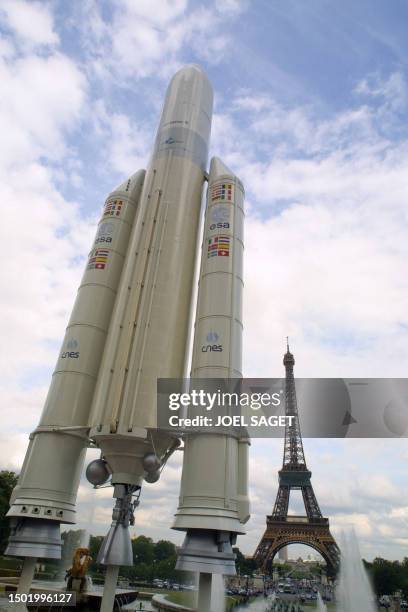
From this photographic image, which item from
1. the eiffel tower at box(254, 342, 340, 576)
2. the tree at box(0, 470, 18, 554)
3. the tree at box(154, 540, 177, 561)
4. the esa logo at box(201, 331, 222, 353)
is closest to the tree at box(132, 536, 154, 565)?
the tree at box(154, 540, 177, 561)

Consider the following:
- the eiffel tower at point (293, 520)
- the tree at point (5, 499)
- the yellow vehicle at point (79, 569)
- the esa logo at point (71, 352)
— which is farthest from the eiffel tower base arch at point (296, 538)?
the esa logo at point (71, 352)

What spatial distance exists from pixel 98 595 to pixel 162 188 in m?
14.3

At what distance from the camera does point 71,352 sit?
14.3 meters

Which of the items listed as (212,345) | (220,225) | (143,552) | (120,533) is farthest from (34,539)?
(143,552)

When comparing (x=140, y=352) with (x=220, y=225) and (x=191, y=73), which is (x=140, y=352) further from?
(x=191, y=73)

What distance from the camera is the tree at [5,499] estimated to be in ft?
105

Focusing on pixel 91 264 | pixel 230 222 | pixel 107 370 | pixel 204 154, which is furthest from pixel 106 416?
pixel 204 154

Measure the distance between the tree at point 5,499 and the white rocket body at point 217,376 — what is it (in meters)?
24.9

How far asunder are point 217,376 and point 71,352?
5.15 metres

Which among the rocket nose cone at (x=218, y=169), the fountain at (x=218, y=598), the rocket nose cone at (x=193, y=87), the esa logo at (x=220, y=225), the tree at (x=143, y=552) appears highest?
the rocket nose cone at (x=193, y=87)

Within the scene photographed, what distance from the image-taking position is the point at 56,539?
39.1ft

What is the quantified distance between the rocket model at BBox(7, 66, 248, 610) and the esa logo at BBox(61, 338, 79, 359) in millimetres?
40

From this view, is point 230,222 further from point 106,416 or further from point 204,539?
point 204,539

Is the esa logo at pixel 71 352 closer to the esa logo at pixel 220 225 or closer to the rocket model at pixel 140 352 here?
the rocket model at pixel 140 352
